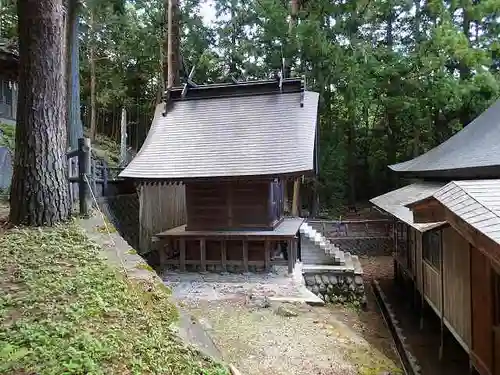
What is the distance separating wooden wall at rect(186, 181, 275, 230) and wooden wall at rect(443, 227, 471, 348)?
174 inches

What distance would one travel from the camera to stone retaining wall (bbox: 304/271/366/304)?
35.3ft

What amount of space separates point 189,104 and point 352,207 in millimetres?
12973

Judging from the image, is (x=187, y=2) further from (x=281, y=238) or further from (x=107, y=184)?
(x=281, y=238)

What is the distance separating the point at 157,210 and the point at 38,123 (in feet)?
21.5

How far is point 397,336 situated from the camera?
8.59 m

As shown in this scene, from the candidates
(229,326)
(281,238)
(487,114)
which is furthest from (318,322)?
(487,114)

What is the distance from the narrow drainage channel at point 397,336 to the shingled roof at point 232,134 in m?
4.26

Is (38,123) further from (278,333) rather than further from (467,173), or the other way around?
(467,173)

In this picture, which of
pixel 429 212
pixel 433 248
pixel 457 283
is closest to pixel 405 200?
pixel 433 248

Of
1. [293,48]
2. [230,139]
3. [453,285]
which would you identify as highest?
[293,48]

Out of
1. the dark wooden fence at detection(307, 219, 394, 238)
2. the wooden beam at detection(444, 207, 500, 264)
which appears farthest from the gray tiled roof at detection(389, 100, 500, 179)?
the dark wooden fence at detection(307, 219, 394, 238)

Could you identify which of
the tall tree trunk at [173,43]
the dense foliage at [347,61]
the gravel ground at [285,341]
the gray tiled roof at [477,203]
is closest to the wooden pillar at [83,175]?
the gravel ground at [285,341]

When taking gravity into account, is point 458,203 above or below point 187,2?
below

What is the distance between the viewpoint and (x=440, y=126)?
20.7 m
